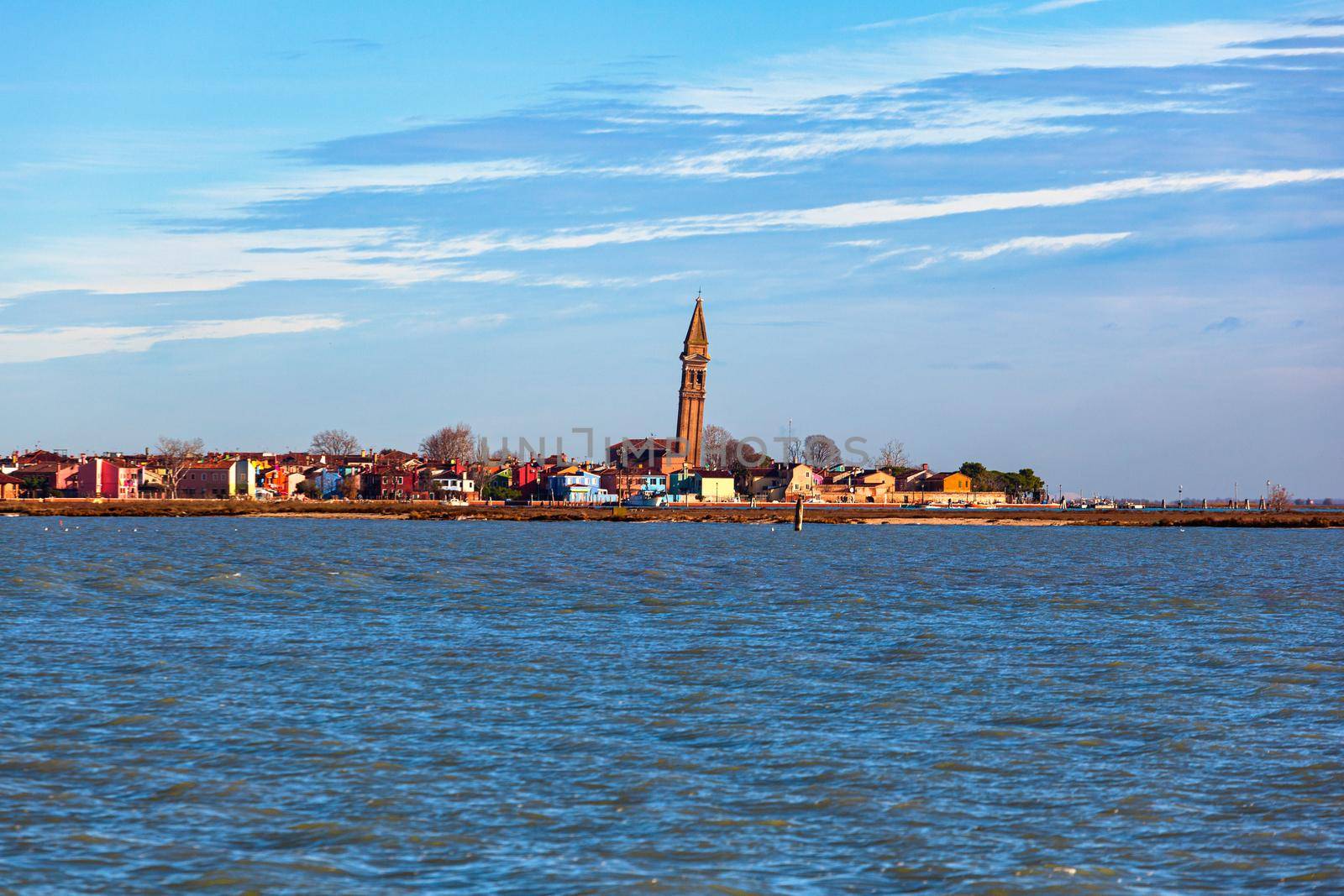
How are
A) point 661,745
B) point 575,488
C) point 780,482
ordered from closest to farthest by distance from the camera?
point 661,745, point 575,488, point 780,482

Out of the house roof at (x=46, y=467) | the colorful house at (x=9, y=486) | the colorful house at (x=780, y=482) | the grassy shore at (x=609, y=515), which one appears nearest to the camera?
the grassy shore at (x=609, y=515)

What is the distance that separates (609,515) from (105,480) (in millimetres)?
72658

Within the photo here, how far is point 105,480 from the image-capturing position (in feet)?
571

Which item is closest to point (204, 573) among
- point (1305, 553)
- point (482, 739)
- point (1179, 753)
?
point (482, 739)

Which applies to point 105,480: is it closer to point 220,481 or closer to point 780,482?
point 220,481

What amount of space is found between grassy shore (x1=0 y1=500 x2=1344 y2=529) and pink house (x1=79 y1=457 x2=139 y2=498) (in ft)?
38.8

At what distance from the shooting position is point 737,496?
19662 centimetres

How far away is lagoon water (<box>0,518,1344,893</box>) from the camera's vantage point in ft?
41.7

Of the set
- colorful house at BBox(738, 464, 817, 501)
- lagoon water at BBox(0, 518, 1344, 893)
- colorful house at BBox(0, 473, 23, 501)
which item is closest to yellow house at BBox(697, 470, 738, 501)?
colorful house at BBox(738, 464, 817, 501)

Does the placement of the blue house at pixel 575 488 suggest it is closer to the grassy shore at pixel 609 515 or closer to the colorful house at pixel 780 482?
the colorful house at pixel 780 482

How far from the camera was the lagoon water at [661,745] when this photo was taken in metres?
12.7

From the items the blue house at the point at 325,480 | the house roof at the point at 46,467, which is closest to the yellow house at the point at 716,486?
the blue house at the point at 325,480

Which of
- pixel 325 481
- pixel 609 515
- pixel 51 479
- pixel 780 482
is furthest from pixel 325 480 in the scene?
pixel 780 482

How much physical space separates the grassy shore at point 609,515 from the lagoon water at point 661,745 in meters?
101
